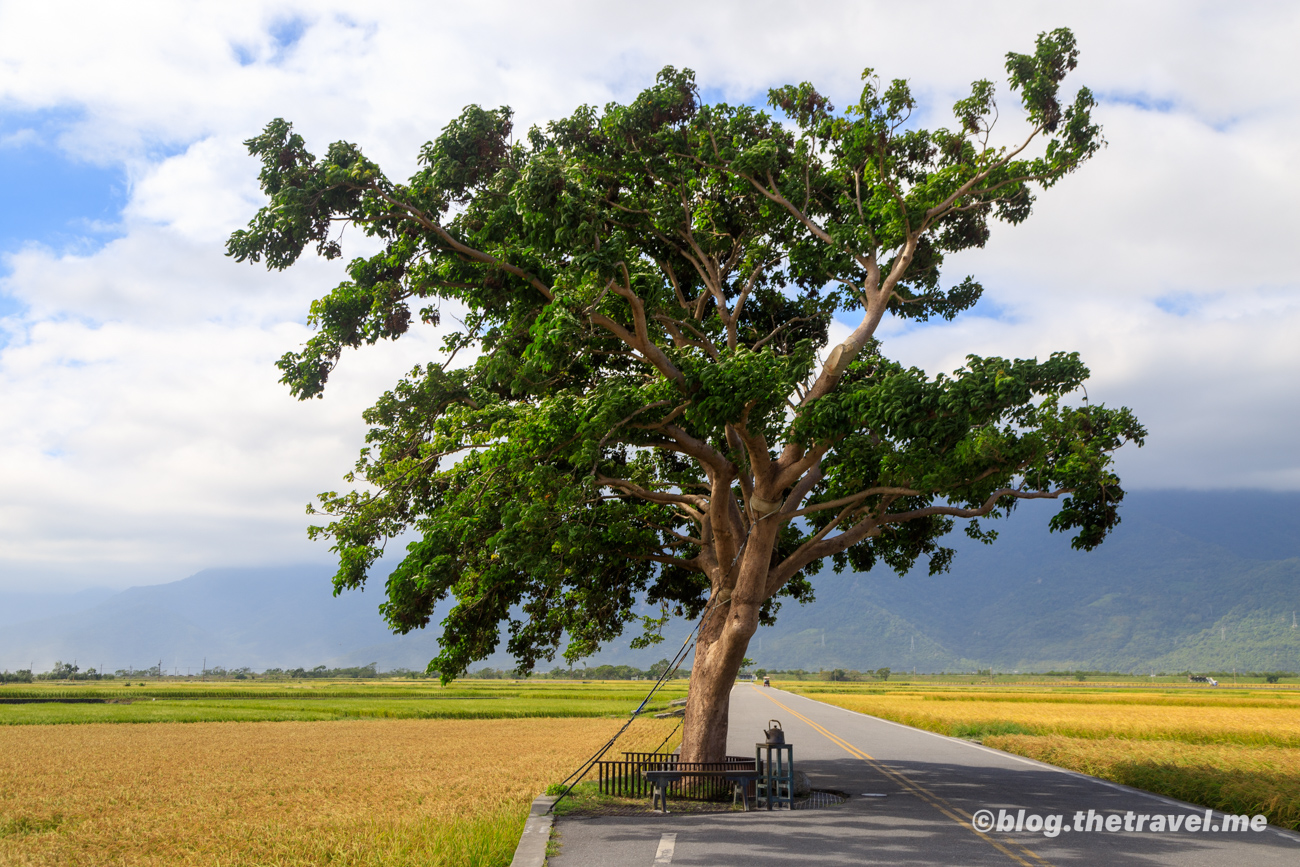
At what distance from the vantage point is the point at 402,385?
699 inches

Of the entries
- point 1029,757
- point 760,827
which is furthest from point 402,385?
point 1029,757

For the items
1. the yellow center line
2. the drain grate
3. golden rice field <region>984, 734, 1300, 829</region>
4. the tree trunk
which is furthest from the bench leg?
golden rice field <region>984, 734, 1300, 829</region>

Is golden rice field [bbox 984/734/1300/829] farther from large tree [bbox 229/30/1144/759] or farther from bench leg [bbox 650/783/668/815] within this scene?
bench leg [bbox 650/783/668/815]

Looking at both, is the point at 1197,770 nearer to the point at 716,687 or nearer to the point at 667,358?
the point at 716,687

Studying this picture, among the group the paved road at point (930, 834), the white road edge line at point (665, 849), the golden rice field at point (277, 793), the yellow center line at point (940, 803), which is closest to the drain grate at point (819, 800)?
the paved road at point (930, 834)

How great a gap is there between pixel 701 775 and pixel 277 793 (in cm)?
1140

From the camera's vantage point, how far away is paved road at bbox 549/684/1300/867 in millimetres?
11242

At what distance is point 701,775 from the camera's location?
52.7ft

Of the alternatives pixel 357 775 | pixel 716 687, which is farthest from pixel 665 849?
pixel 357 775

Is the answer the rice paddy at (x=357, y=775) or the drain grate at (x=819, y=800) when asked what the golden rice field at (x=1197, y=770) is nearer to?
the rice paddy at (x=357, y=775)

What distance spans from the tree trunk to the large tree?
0.05 m

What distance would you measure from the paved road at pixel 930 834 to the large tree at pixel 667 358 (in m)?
3.42

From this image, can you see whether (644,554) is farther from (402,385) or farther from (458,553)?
(402,385)

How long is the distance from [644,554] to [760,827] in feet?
21.1
